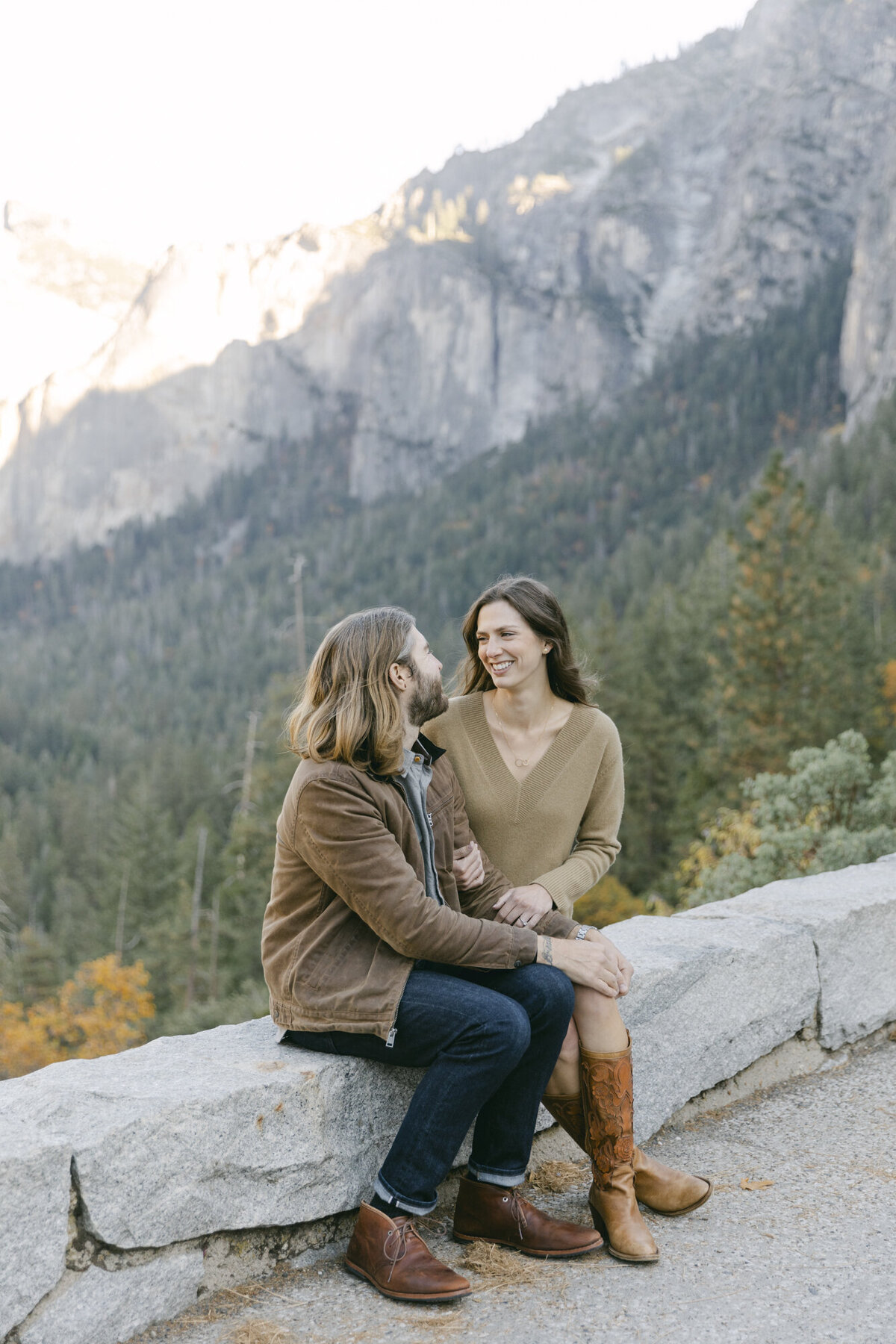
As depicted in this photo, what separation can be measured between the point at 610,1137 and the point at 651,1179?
23 centimetres

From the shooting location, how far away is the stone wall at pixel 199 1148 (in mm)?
2322

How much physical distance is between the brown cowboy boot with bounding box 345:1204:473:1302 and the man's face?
1256 millimetres

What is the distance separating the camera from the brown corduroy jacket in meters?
2.72

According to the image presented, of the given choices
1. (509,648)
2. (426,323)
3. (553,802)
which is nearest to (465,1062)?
(553,802)

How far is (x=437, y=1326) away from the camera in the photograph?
2.50m

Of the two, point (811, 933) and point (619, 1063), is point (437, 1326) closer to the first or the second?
point (619, 1063)

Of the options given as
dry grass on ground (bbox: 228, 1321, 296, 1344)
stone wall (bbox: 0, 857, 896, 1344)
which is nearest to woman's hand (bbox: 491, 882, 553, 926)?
stone wall (bbox: 0, 857, 896, 1344)

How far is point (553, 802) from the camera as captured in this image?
3551mm

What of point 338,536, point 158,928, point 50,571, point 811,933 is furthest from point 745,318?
point 811,933

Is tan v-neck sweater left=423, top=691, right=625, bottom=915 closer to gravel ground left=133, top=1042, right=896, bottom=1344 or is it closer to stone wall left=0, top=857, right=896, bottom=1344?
stone wall left=0, top=857, right=896, bottom=1344

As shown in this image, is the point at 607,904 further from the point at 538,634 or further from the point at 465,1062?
the point at 465,1062

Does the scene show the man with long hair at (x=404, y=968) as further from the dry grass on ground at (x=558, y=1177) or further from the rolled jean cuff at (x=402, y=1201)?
the dry grass on ground at (x=558, y=1177)

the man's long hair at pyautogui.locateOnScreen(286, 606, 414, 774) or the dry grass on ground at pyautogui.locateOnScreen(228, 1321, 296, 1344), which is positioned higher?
the man's long hair at pyautogui.locateOnScreen(286, 606, 414, 774)

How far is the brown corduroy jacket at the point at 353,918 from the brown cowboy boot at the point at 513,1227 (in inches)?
22.5
